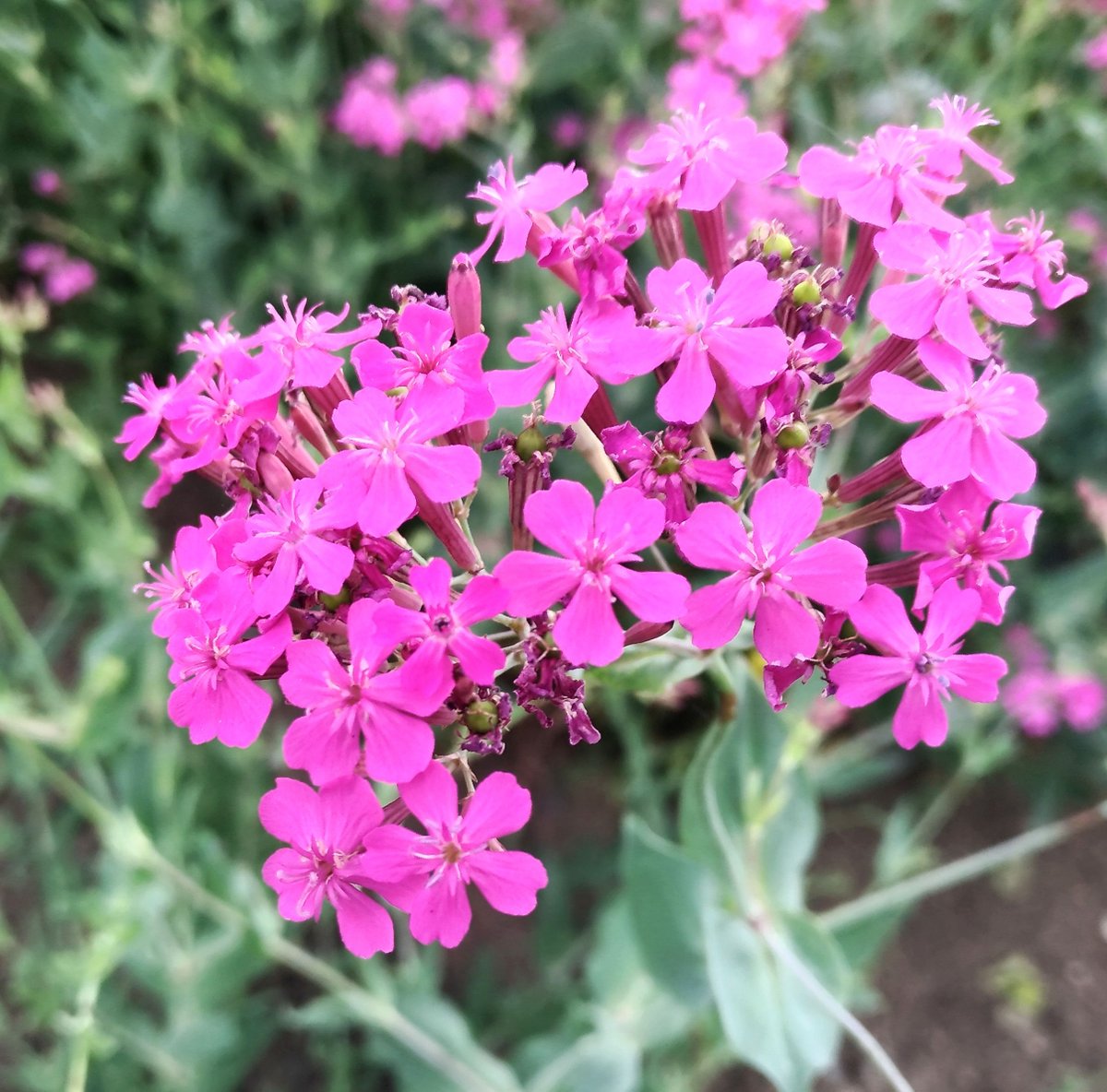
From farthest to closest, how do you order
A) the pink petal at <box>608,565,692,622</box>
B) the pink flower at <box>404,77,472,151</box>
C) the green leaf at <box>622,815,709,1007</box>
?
the pink flower at <box>404,77,472,151</box>, the green leaf at <box>622,815,709,1007</box>, the pink petal at <box>608,565,692,622</box>

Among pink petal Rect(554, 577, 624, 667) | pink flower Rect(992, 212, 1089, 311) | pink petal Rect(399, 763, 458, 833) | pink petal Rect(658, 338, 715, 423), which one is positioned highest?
pink flower Rect(992, 212, 1089, 311)

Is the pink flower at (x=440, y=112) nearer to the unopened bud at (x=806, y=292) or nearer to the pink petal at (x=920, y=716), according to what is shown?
the unopened bud at (x=806, y=292)

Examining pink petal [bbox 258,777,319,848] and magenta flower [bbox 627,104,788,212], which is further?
magenta flower [bbox 627,104,788,212]

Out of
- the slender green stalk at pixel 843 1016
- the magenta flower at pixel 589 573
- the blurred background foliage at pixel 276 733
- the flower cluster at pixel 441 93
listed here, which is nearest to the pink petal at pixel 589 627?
the magenta flower at pixel 589 573

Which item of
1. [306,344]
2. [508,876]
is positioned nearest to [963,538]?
[508,876]

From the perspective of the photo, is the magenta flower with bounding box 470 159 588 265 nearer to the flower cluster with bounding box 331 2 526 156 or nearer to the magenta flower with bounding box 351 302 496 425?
the magenta flower with bounding box 351 302 496 425

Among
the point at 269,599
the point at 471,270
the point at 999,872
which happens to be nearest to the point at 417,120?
the point at 471,270

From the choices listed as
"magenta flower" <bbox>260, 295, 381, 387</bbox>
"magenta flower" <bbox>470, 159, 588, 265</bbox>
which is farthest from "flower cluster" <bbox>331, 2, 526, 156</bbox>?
"magenta flower" <bbox>260, 295, 381, 387</bbox>

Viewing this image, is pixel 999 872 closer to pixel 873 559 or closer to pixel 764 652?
pixel 873 559
